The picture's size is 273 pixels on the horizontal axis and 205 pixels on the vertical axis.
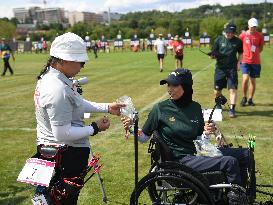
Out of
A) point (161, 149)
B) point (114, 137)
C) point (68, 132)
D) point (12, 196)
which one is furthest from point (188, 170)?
point (114, 137)

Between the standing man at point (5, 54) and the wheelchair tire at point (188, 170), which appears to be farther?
the standing man at point (5, 54)

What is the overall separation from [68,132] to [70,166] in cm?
40

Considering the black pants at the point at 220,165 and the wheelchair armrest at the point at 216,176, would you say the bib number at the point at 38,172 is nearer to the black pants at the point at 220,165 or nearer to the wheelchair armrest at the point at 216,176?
the black pants at the point at 220,165

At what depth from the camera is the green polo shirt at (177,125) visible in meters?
4.31

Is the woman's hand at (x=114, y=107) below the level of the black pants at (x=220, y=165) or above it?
above

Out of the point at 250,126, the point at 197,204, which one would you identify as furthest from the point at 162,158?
the point at 250,126

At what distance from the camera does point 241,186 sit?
4.05m

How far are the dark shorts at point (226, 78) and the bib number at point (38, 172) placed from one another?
6625mm

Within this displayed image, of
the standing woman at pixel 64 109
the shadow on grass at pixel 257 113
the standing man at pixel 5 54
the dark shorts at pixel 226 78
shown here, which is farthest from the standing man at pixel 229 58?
the standing man at pixel 5 54

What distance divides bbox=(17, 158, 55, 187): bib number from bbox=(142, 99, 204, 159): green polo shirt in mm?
1319

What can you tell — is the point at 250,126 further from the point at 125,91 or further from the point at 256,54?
the point at 125,91

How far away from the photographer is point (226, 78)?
9.60 m

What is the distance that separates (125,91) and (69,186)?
10.7 metres

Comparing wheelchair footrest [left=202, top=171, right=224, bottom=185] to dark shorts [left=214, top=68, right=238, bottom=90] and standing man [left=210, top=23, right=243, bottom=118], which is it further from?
dark shorts [left=214, top=68, right=238, bottom=90]
